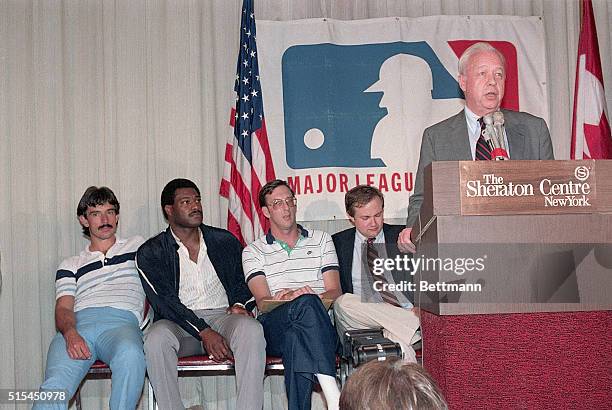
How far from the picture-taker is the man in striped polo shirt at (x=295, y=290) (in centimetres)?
384

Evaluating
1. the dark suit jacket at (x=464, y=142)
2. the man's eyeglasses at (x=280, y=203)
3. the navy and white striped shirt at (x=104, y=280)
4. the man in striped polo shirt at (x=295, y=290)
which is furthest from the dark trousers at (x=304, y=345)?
the dark suit jacket at (x=464, y=142)

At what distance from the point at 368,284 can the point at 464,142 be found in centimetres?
66

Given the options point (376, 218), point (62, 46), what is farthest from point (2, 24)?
point (376, 218)

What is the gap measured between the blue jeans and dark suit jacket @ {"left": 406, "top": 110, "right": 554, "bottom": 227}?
1.78m

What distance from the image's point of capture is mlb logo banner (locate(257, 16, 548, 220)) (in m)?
5.29

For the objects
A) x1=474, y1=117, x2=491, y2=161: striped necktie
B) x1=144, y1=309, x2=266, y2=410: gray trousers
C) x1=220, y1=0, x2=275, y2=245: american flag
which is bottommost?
x1=144, y1=309, x2=266, y2=410: gray trousers

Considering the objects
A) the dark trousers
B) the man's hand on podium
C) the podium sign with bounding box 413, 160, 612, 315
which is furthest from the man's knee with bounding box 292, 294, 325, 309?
the podium sign with bounding box 413, 160, 612, 315

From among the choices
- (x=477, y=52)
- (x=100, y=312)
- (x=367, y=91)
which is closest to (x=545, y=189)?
(x=477, y=52)

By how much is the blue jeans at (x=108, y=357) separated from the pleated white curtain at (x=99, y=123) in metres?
0.91

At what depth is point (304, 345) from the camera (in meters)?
3.89

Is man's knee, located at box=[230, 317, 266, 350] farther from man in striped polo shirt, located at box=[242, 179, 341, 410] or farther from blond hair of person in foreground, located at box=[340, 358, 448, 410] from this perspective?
blond hair of person in foreground, located at box=[340, 358, 448, 410]

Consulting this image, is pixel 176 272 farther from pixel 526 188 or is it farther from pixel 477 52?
pixel 526 188

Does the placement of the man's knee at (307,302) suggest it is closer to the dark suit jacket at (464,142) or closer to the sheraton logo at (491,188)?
the dark suit jacket at (464,142)

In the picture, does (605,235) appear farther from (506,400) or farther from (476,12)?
(476,12)
